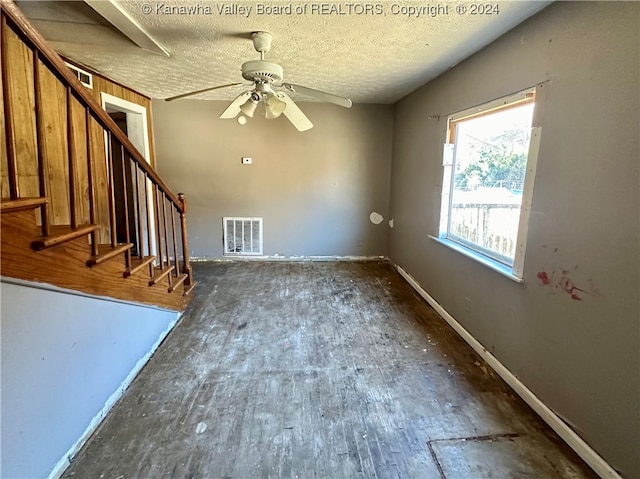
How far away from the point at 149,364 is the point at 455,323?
8.02 ft

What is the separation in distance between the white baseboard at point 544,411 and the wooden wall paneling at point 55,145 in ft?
11.0

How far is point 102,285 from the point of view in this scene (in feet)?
6.26

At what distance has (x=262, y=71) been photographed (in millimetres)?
2170

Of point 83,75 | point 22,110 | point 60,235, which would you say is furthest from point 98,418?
point 83,75

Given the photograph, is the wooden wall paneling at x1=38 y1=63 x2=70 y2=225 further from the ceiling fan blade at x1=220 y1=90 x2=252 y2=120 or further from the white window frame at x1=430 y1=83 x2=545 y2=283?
the white window frame at x1=430 y1=83 x2=545 y2=283

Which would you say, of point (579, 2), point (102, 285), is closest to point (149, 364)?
point (102, 285)

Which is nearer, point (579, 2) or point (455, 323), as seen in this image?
point (579, 2)

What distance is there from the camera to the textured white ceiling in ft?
6.44

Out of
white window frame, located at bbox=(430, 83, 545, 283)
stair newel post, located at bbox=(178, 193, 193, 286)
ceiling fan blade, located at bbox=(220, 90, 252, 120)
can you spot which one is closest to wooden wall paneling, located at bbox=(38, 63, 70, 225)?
stair newel post, located at bbox=(178, 193, 193, 286)

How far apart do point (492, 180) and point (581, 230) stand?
0.99 metres

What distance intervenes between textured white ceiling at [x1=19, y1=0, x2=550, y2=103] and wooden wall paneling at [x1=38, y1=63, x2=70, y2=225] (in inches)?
11.9

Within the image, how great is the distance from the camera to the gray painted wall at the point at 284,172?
15.5 ft

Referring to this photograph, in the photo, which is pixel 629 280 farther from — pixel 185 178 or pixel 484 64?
pixel 185 178

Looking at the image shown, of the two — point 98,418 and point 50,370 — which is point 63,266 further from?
point 98,418
